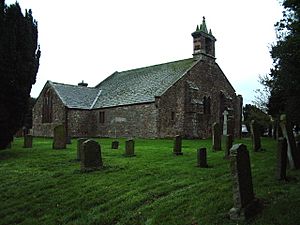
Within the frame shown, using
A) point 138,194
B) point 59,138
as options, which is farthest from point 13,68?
point 138,194

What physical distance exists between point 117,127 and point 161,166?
2129cm

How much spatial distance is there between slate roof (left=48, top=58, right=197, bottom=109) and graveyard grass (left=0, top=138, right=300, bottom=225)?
18.4m

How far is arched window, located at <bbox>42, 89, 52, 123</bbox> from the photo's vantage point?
35656 millimetres

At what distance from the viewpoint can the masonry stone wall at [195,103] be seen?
29156 mm

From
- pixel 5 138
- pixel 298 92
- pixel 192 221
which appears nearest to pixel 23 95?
pixel 5 138

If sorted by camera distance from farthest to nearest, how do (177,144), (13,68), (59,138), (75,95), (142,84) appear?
1. (75,95)
2. (142,84)
3. (59,138)
4. (13,68)
5. (177,144)

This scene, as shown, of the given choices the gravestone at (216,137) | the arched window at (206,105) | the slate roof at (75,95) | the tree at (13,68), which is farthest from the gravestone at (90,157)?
the arched window at (206,105)

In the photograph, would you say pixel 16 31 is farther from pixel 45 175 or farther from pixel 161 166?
pixel 161 166

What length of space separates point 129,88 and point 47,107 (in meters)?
9.64

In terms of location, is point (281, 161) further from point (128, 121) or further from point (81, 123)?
point (81, 123)

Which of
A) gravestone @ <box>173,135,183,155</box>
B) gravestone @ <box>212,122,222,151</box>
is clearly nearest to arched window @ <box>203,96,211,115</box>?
gravestone @ <box>212,122,222,151</box>

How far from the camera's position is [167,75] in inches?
1276

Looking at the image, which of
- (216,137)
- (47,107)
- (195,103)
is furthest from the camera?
(47,107)

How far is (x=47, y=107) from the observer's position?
1423 inches
